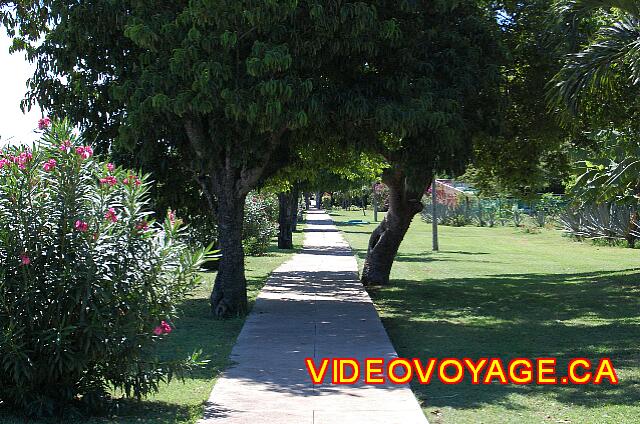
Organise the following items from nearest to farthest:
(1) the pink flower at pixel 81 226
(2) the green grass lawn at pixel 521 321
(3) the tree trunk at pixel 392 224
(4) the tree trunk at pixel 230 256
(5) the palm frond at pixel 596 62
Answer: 1. (1) the pink flower at pixel 81 226
2. (2) the green grass lawn at pixel 521 321
3. (5) the palm frond at pixel 596 62
4. (4) the tree trunk at pixel 230 256
5. (3) the tree trunk at pixel 392 224

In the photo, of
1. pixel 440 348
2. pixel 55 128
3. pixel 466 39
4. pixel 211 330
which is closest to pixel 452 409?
pixel 440 348

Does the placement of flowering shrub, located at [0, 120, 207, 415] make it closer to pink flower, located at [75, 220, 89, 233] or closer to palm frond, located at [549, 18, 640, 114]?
pink flower, located at [75, 220, 89, 233]

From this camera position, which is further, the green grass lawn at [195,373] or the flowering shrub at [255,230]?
the flowering shrub at [255,230]

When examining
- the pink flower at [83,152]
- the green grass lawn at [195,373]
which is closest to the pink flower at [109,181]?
the pink flower at [83,152]

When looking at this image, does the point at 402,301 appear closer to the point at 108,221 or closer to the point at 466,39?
the point at 466,39

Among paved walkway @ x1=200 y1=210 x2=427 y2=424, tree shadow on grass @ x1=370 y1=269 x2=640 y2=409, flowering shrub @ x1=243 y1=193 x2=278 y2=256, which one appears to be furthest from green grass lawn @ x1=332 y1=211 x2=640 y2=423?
flowering shrub @ x1=243 y1=193 x2=278 y2=256

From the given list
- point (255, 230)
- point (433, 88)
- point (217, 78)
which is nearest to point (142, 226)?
point (217, 78)

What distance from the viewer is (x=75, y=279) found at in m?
6.74

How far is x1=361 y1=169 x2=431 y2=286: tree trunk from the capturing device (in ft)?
62.4

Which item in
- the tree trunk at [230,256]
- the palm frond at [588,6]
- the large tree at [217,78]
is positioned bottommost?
the tree trunk at [230,256]

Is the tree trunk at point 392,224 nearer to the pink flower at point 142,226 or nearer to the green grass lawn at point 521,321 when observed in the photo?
the green grass lawn at point 521,321

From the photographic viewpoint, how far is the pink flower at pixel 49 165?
6855 mm

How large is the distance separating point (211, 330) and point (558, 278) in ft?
41.3

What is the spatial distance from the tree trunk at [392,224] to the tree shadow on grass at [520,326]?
635mm
